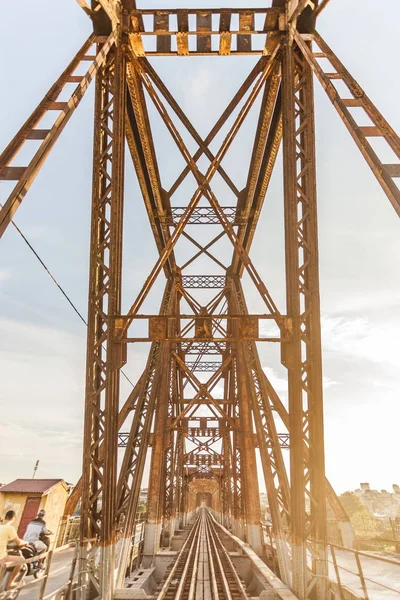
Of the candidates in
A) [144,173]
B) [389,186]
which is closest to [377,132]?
[389,186]

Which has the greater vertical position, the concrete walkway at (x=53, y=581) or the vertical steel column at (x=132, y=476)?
the vertical steel column at (x=132, y=476)

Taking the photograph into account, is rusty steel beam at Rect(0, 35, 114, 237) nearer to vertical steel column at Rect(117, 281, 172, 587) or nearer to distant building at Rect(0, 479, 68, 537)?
vertical steel column at Rect(117, 281, 172, 587)

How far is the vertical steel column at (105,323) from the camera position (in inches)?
288

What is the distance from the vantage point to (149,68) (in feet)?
30.4

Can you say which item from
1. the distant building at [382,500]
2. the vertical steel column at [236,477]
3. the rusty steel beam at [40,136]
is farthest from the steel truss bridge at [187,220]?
the distant building at [382,500]

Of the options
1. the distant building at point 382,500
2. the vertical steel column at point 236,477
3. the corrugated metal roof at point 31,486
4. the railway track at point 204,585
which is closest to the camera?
the railway track at point 204,585

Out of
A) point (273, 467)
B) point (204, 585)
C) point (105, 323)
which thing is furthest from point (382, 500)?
point (105, 323)

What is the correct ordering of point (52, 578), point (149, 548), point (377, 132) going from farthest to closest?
point (149, 548) → point (52, 578) → point (377, 132)

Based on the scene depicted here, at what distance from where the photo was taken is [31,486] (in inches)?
719

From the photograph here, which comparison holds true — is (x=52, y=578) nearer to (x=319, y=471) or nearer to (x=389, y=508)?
(x=319, y=471)

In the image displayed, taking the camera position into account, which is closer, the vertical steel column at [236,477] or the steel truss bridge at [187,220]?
the steel truss bridge at [187,220]

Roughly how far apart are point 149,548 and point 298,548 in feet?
33.6

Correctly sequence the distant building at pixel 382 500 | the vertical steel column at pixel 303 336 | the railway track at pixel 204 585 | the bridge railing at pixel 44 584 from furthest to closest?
the distant building at pixel 382 500
the railway track at pixel 204 585
the vertical steel column at pixel 303 336
the bridge railing at pixel 44 584

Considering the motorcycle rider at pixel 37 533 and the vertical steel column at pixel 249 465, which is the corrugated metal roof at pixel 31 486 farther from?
the motorcycle rider at pixel 37 533
